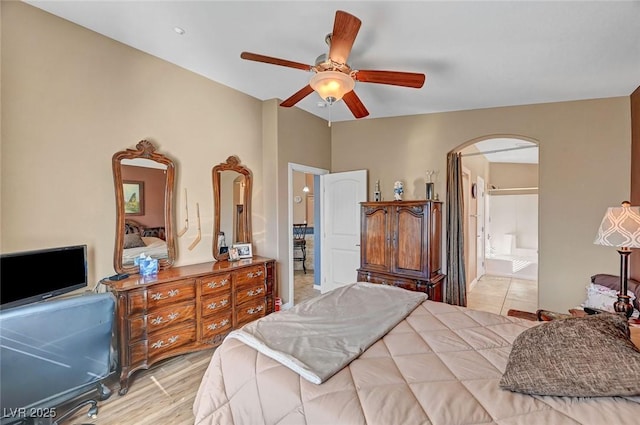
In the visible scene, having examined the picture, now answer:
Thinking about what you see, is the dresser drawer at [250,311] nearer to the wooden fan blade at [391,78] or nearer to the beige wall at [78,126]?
the beige wall at [78,126]

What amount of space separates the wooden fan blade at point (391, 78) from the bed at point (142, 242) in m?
2.33

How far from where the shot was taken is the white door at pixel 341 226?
4602mm

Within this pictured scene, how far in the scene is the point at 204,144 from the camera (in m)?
3.36

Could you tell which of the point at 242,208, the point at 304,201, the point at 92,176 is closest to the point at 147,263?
the point at 92,176

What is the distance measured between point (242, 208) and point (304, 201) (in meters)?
5.04

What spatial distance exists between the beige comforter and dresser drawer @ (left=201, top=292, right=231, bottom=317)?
1.30 m

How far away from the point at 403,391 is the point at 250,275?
235 centimetres

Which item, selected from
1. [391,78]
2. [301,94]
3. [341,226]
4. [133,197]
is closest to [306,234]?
[341,226]

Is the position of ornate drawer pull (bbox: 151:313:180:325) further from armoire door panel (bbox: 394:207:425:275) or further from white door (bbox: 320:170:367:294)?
white door (bbox: 320:170:367:294)

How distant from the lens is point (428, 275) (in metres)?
3.62

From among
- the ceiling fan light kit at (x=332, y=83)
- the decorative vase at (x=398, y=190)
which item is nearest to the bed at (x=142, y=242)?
the ceiling fan light kit at (x=332, y=83)

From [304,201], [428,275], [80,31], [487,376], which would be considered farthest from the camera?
[304,201]

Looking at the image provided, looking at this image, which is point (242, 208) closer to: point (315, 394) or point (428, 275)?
point (428, 275)

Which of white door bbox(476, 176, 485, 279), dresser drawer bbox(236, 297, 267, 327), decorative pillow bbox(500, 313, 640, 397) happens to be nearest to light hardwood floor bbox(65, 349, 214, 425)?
dresser drawer bbox(236, 297, 267, 327)
